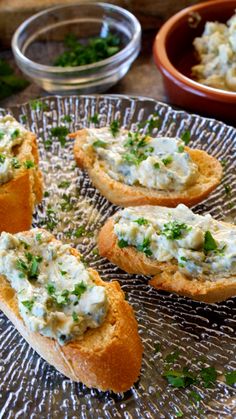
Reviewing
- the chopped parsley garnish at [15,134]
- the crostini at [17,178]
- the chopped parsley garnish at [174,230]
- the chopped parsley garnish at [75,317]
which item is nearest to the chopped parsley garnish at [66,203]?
the crostini at [17,178]

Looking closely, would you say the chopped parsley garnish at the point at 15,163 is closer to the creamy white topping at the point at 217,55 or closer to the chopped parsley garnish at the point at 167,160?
the chopped parsley garnish at the point at 167,160

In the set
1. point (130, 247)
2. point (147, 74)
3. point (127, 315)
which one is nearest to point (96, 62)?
point (147, 74)

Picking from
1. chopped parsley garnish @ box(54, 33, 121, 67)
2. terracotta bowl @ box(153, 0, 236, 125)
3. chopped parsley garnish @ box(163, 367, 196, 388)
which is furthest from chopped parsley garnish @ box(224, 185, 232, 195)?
chopped parsley garnish @ box(54, 33, 121, 67)

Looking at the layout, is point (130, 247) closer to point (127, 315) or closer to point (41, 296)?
point (127, 315)

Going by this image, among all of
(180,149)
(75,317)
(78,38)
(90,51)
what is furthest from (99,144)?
(78,38)

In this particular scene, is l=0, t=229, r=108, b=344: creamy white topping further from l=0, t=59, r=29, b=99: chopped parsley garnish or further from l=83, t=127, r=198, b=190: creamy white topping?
l=0, t=59, r=29, b=99: chopped parsley garnish
